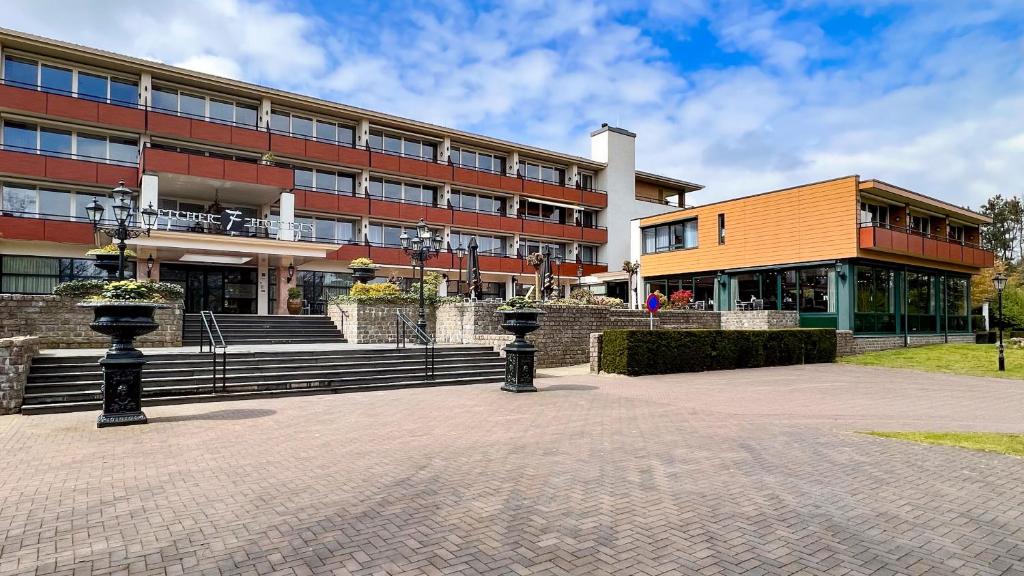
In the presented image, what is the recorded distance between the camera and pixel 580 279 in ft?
128

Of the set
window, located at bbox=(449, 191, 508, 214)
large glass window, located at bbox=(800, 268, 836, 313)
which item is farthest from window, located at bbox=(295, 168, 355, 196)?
large glass window, located at bbox=(800, 268, 836, 313)

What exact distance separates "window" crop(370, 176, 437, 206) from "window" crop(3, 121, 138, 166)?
12345 millimetres

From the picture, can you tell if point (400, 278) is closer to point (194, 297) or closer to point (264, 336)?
point (194, 297)

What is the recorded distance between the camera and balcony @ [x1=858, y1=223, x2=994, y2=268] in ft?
81.7

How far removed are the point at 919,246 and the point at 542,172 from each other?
23.8m

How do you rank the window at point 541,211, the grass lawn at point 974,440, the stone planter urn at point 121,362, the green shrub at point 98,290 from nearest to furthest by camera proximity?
the grass lawn at point 974,440, the stone planter urn at point 121,362, the green shrub at point 98,290, the window at point 541,211

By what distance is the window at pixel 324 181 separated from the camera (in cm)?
3278

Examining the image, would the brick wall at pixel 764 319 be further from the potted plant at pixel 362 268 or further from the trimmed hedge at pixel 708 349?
the potted plant at pixel 362 268

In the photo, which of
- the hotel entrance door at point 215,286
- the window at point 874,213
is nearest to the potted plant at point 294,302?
the hotel entrance door at point 215,286

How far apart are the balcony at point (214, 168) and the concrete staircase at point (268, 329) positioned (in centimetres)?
865

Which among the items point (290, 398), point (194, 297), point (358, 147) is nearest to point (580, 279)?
point (358, 147)

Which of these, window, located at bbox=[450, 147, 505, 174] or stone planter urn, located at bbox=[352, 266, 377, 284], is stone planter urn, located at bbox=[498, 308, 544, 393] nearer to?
stone planter urn, located at bbox=[352, 266, 377, 284]

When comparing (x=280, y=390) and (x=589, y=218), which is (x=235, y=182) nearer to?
(x=280, y=390)

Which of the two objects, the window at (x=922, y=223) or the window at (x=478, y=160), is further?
the window at (x=478, y=160)
